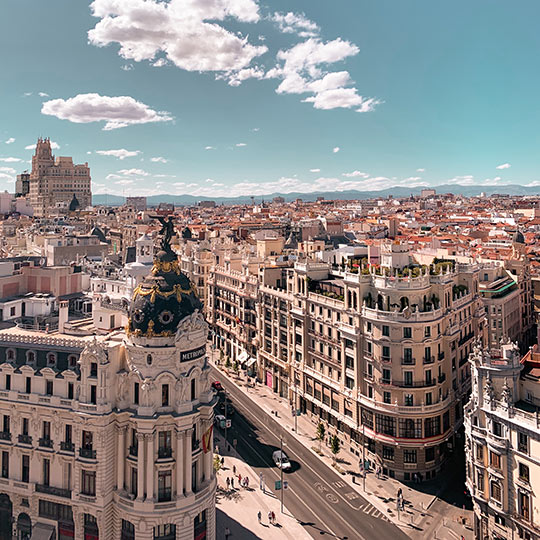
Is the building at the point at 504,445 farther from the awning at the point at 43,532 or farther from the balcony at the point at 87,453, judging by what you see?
the awning at the point at 43,532

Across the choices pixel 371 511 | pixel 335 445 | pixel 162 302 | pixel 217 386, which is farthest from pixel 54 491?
pixel 217 386

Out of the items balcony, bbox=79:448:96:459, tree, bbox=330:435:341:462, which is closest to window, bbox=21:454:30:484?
balcony, bbox=79:448:96:459

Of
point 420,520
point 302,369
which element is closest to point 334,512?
point 420,520

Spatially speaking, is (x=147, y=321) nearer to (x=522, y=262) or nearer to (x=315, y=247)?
(x=315, y=247)

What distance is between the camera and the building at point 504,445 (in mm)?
47688

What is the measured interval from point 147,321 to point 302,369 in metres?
43.8

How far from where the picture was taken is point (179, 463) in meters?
49.6

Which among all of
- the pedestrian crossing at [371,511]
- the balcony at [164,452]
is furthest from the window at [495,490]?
the balcony at [164,452]

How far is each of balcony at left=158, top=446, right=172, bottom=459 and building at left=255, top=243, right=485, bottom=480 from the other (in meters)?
33.3

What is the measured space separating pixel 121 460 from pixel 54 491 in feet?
26.4

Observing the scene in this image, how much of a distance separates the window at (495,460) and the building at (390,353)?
1802 cm

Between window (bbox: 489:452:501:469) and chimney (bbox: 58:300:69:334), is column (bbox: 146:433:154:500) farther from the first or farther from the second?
window (bbox: 489:452:501:469)

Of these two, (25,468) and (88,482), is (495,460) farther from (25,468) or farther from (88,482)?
(25,468)

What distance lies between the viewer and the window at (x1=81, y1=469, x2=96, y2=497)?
165 ft
